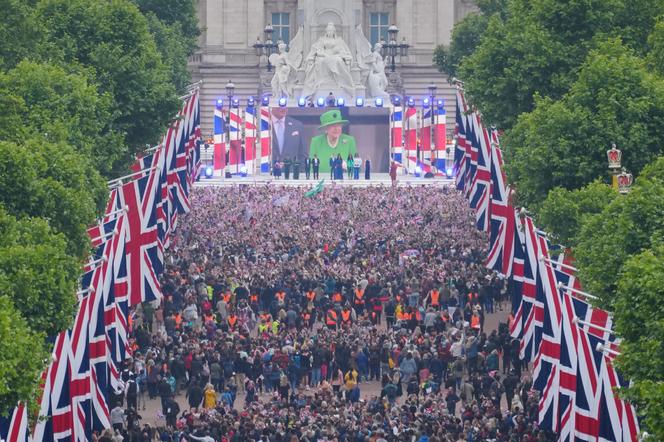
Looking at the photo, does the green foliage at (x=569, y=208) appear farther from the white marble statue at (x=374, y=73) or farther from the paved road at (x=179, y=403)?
the white marble statue at (x=374, y=73)

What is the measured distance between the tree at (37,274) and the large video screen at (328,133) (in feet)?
230

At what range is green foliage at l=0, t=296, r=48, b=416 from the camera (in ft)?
120

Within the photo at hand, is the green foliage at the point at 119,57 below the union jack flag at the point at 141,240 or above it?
above

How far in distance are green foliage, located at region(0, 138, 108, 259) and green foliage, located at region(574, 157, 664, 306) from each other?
37.0 ft

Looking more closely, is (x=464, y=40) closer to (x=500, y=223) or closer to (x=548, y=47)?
(x=548, y=47)

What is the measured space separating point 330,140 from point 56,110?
56.9m

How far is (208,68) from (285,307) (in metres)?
78.5

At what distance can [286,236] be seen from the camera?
78.3 meters

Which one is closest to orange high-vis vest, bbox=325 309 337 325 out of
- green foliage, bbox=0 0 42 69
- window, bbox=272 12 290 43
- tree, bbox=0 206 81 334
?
green foliage, bbox=0 0 42 69

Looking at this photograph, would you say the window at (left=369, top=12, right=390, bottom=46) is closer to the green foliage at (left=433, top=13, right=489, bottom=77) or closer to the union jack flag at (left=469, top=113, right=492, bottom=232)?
the green foliage at (left=433, top=13, right=489, bottom=77)

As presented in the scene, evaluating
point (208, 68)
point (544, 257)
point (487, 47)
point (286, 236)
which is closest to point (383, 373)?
point (544, 257)

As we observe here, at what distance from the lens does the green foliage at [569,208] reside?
51969mm

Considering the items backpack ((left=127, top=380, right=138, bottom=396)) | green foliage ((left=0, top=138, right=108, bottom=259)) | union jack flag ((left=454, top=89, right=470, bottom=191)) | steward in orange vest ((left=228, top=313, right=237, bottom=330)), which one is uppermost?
green foliage ((left=0, top=138, right=108, bottom=259))

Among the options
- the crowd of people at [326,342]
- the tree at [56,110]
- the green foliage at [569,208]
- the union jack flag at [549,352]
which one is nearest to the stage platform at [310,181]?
the crowd of people at [326,342]
